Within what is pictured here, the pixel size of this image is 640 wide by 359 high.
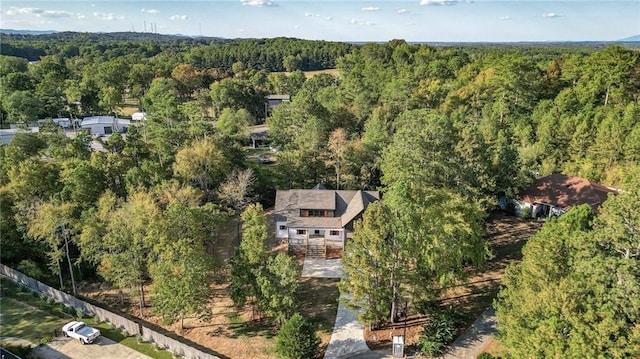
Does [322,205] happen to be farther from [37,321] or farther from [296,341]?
[37,321]

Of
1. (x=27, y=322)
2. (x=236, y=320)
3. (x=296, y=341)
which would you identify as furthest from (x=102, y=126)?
(x=296, y=341)

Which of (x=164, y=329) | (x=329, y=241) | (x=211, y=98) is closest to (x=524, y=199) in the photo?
(x=329, y=241)

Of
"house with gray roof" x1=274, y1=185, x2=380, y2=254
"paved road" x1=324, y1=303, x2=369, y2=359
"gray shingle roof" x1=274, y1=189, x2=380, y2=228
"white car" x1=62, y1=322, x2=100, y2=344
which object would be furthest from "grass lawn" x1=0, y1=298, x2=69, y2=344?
"gray shingle roof" x1=274, y1=189, x2=380, y2=228

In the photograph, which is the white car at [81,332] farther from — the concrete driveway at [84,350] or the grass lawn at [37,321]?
the grass lawn at [37,321]

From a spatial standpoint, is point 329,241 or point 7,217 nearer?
point 7,217

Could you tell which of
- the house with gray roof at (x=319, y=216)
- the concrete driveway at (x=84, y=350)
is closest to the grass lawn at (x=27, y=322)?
the concrete driveway at (x=84, y=350)

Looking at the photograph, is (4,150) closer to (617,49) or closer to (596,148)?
(596,148)
